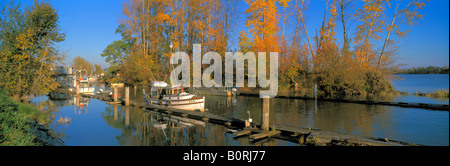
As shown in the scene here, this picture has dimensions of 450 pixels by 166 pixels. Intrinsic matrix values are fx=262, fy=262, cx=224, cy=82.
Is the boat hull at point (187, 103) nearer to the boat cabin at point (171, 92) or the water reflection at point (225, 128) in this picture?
the boat cabin at point (171, 92)

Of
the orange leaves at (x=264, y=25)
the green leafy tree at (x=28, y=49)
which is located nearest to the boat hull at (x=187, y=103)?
the green leafy tree at (x=28, y=49)

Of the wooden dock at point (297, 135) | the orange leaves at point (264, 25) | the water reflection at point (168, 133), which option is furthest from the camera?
the orange leaves at point (264, 25)

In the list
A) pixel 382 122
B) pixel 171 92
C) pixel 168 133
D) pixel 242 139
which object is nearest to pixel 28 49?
pixel 171 92

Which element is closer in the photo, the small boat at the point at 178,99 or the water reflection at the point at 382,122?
the water reflection at the point at 382,122

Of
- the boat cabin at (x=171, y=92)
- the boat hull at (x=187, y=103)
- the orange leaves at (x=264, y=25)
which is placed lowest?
the boat hull at (x=187, y=103)

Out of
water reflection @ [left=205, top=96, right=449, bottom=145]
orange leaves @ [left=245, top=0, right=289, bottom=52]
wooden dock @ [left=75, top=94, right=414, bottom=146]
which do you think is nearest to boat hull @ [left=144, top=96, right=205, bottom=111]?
wooden dock @ [left=75, top=94, right=414, bottom=146]

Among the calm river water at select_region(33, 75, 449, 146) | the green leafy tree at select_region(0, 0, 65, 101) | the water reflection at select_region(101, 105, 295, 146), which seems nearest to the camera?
the water reflection at select_region(101, 105, 295, 146)

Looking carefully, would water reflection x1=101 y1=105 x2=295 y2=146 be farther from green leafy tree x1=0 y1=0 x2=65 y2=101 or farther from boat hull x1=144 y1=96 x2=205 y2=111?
green leafy tree x1=0 y1=0 x2=65 y2=101

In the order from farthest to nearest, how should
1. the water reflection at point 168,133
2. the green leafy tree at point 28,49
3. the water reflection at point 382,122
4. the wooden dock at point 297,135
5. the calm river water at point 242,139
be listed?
the green leafy tree at point 28,49
the water reflection at point 382,122
the calm river water at point 242,139
the water reflection at point 168,133
the wooden dock at point 297,135

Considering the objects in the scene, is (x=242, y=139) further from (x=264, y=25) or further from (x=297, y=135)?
(x=264, y=25)

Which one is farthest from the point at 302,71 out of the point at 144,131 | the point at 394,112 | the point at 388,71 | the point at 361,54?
the point at 144,131

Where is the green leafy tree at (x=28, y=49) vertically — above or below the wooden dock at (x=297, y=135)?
above

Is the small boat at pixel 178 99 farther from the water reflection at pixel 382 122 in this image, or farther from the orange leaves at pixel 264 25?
the orange leaves at pixel 264 25
